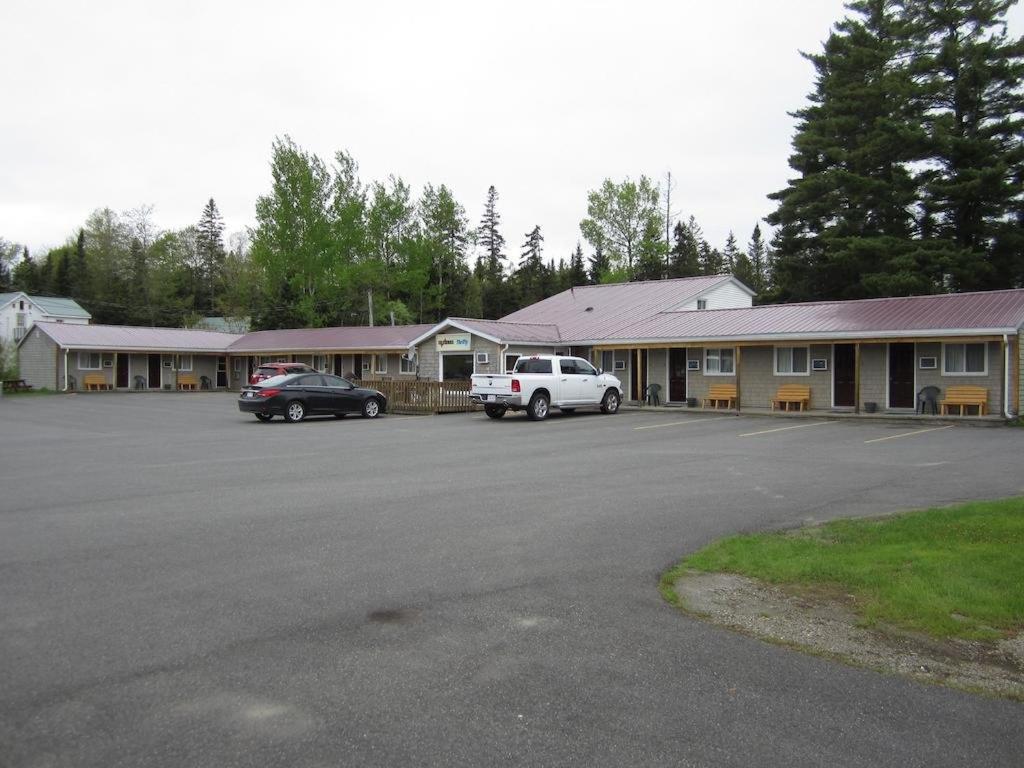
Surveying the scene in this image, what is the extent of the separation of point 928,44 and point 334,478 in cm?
4157

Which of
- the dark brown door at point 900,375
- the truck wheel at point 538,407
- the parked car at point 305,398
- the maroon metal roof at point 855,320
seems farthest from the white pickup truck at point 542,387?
the dark brown door at point 900,375

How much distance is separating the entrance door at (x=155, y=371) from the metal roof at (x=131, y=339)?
126 cm

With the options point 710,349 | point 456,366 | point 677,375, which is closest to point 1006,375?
point 710,349

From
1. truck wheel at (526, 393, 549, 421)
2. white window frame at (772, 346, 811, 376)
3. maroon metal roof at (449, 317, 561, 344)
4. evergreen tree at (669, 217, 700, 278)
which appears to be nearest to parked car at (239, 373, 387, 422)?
truck wheel at (526, 393, 549, 421)

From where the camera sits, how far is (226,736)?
3.79 metres

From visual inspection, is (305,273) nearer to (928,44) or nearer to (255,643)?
(928,44)

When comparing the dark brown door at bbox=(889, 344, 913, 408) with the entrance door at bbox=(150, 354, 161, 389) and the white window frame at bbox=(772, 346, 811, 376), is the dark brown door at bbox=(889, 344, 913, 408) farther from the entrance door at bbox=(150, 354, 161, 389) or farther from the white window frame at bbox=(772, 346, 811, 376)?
the entrance door at bbox=(150, 354, 161, 389)

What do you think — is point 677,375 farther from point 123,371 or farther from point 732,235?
point 732,235

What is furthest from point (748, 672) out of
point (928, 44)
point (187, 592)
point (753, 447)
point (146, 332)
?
point (146, 332)

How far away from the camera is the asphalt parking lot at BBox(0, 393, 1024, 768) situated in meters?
3.77

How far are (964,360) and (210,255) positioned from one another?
268 ft

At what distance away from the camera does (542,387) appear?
24.5 meters

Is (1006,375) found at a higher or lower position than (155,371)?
lower

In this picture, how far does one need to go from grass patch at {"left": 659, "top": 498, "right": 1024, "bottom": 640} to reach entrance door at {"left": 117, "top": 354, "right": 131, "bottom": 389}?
47190mm
